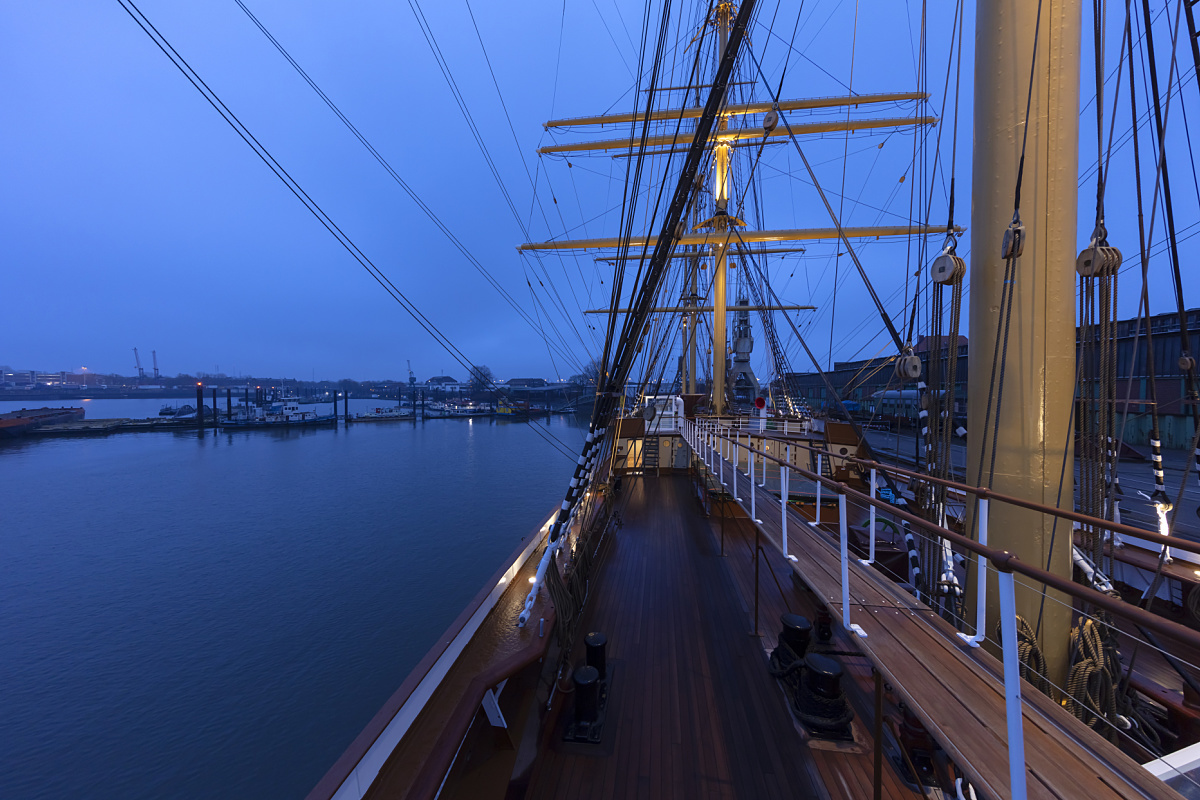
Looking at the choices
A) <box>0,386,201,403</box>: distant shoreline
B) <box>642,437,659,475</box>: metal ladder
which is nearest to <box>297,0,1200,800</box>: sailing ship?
<box>642,437,659,475</box>: metal ladder

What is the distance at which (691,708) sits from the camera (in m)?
3.38

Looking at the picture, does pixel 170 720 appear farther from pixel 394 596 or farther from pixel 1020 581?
pixel 1020 581

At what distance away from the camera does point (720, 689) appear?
3.59m

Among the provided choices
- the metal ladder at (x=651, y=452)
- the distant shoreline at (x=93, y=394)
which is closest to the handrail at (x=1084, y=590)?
the metal ladder at (x=651, y=452)

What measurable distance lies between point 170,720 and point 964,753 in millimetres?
10674

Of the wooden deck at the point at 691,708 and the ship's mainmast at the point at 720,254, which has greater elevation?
the ship's mainmast at the point at 720,254

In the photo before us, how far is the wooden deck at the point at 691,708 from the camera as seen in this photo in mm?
2770

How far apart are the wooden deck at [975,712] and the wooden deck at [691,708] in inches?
48.0

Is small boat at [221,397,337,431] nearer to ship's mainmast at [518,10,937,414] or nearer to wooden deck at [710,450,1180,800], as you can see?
ship's mainmast at [518,10,937,414]

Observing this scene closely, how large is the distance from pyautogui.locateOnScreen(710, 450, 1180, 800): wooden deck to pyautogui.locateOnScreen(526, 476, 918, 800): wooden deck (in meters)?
1.22

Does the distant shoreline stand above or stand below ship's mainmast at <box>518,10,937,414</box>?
below

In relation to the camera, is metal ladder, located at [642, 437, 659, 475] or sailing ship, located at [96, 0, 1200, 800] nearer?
sailing ship, located at [96, 0, 1200, 800]

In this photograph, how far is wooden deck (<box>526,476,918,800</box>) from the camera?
277 centimetres

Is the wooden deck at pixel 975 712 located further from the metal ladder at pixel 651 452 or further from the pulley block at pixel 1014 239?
the metal ladder at pixel 651 452
